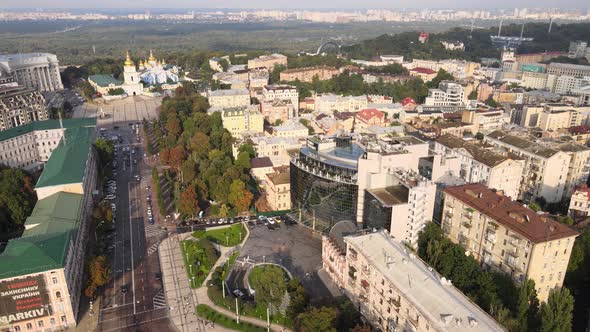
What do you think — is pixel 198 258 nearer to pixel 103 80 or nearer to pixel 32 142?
pixel 32 142

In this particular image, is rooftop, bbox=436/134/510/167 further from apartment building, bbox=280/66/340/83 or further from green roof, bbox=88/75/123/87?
green roof, bbox=88/75/123/87

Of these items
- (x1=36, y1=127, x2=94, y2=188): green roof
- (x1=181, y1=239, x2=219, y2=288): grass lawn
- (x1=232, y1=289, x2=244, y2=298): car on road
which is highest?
(x1=36, y1=127, x2=94, y2=188): green roof

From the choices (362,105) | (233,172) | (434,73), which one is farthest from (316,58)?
(233,172)

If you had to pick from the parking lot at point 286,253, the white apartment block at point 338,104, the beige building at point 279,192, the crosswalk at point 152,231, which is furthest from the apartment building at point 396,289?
the white apartment block at point 338,104

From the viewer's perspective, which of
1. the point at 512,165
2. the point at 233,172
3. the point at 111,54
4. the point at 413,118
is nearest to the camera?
the point at 512,165

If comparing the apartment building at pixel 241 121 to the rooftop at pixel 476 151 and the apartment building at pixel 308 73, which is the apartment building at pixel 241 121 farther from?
the apartment building at pixel 308 73

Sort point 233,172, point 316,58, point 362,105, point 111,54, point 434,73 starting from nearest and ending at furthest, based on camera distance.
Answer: point 233,172, point 362,105, point 434,73, point 316,58, point 111,54

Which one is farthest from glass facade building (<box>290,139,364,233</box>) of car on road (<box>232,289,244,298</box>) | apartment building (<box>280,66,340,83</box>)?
apartment building (<box>280,66,340,83</box>)

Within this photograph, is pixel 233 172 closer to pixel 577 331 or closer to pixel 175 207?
pixel 175 207
